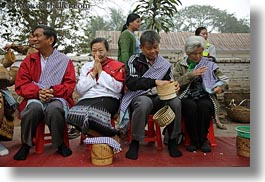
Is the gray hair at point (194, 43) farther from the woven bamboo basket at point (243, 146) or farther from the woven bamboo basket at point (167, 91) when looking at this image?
the woven bamboo basket at point (243, 146)

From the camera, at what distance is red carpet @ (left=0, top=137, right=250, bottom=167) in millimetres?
2480

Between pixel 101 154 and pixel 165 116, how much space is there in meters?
0.61

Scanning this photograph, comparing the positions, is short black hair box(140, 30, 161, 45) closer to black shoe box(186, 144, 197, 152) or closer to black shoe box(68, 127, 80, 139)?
black shoe box(186, 144, 197, 152)

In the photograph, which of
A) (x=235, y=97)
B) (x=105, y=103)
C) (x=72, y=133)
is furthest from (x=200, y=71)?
(x=235, y=97)

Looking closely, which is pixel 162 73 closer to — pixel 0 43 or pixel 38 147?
Answer: pixel 38 147

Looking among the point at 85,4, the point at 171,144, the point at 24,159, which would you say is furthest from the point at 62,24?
the point at 171,144

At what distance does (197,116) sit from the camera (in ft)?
9.29

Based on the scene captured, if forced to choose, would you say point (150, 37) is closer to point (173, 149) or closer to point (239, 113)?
point (173, 149)

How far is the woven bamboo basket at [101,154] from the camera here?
8.01ft

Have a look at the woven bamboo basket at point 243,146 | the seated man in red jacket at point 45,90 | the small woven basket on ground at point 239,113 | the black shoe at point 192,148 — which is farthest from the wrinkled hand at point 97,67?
the small woven basket on ground at point 239,113

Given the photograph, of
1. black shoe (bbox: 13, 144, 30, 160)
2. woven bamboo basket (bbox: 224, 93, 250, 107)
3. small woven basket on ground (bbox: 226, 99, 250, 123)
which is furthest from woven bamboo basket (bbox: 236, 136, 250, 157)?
black shoe (bbox: 13, 144, 30, 160)

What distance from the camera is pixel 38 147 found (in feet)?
9.11

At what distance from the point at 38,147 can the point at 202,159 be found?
1.46m

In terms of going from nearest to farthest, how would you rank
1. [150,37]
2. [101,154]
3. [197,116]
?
[101,154] < [150,37] < [197,116]
